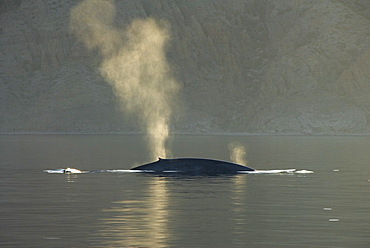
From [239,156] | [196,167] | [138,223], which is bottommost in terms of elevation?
[138,223]

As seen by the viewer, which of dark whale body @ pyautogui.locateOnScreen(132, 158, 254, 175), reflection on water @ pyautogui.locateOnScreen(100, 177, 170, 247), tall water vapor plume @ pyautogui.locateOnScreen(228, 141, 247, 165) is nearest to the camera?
reflection on water @ pyautogui.locateOnScreen(100, 177, 170, 247)

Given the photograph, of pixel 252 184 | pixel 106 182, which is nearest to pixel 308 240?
pixel 252 184

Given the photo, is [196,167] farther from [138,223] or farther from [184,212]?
[138,223]

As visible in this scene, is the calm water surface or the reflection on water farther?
the calm water surface

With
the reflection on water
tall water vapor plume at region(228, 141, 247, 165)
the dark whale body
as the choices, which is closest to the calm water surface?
the reflection on water

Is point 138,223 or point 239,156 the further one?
point 239,156

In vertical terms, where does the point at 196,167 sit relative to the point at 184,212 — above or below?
above

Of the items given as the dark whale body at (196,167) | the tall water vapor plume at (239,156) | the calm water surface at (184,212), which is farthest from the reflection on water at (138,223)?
the tall water vapor plume at (239,156)

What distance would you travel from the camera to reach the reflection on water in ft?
67.3

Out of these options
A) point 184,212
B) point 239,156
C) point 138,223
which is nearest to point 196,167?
point 184,212

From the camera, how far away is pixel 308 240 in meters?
20.7

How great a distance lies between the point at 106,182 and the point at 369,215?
56.5 ft

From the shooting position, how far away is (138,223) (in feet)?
78.2

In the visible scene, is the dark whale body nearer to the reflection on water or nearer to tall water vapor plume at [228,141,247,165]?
the reflection on water
